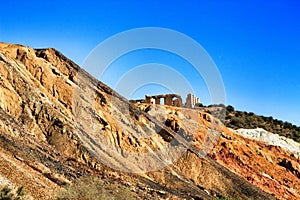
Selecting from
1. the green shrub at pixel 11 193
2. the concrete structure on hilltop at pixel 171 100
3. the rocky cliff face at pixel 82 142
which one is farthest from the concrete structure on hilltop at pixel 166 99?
the green shrub at pixel 11 193

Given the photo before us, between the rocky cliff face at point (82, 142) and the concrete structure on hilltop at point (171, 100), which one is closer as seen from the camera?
the rocky cliff face at point (82, 142)

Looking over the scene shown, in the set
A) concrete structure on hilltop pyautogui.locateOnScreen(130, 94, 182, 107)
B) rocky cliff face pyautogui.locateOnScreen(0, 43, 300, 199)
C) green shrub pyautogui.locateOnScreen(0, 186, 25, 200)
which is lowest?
green shrub pyautogui.locateOnScreen(0, 186, 25, 200)

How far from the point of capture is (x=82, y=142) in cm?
2581

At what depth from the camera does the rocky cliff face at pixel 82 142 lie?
826 inches

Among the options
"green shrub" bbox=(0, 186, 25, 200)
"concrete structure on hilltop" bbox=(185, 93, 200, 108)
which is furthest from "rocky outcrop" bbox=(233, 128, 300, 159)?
"green shrub" bbox=(0, 186, 25, 200)

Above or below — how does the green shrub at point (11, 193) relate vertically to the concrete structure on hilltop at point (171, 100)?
below

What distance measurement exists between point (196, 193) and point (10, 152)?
12.5m

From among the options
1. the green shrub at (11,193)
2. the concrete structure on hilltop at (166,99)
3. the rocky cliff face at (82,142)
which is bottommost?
the green shrub at (11,193)

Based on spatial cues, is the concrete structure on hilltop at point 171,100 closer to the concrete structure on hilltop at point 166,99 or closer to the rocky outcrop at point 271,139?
the concrete structure on hilltop at point 166,99

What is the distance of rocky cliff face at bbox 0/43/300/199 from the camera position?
68.8 feet

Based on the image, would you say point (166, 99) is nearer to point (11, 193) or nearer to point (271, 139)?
point (271, 139)

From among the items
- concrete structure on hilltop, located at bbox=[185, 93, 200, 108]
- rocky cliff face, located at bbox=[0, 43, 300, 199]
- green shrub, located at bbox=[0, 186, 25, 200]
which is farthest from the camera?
concrete structure on hilltop, located at bbox=[185, 93, 200, 108]

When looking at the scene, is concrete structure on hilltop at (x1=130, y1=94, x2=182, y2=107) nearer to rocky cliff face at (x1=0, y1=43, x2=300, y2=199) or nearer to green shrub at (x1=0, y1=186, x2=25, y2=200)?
rocky cliff face at (x1=0, y1=43, x2=300, y2=199)

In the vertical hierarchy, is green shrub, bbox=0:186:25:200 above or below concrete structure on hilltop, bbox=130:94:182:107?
below
